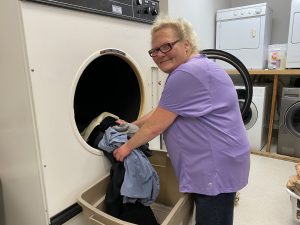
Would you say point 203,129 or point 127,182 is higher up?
point 203,129

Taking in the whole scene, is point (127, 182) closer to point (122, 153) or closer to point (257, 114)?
point (122, 153)

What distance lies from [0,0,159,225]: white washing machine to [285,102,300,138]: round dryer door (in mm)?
1996

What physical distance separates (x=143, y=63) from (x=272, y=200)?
4.86 ft

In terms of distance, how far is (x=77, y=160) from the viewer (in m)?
0.99

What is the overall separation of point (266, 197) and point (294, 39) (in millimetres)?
1665

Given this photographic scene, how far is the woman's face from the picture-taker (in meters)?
0.99

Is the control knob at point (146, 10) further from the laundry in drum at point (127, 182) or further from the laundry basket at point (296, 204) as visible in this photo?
the laundry basket at point (296, 204)

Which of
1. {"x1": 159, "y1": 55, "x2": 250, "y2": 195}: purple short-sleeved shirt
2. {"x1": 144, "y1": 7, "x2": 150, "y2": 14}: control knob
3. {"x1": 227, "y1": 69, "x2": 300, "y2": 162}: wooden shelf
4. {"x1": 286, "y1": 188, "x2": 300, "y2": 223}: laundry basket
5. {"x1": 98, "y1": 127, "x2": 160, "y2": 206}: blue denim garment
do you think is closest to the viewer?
{"x1": 159, "y1": 55, "x2": 250, "y2": 195}: purple short-sleeved shirt

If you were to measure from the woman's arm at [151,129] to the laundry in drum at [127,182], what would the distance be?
36 millimetres

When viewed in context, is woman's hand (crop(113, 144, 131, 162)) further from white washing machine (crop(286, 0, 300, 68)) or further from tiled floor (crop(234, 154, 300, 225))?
white washing machine (crop(286, 0, 300, 68))

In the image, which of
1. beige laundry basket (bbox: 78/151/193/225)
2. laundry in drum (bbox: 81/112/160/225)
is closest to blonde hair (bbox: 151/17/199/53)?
laundry in drum (bbox: 81/112/160/225)

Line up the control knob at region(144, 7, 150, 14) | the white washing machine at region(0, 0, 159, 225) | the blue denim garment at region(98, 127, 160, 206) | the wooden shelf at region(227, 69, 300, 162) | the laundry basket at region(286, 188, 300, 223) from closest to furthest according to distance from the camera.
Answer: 1. the white washing machine at region(0, 0, 159, 225)
2. the blue denim garment at region(98, 127, 160, 206)
3. the control knob at region(144, 7, 150, 14)
4. the laundry basket at region(286, 188, 300, 223)
5. the wooden shelf at region(227, 69, 300, 162)

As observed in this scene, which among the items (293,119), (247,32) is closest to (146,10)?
(247,32)

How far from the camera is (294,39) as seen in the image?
253cm
